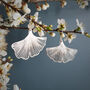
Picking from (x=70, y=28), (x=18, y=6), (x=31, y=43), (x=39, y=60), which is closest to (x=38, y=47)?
(x=31, y=43)

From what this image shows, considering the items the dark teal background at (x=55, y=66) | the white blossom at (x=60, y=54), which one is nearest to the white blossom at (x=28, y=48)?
the white blossom at (x=60, y=54)

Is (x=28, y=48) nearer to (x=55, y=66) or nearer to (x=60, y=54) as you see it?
(x=60, y=54)

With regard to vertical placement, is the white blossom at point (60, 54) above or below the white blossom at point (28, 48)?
below

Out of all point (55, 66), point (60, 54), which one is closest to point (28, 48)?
point (60, 54)

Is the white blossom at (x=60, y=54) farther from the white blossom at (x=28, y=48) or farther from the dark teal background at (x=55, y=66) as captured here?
the dark teal background at (x=55, y=66)

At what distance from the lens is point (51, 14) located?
3.03 metres

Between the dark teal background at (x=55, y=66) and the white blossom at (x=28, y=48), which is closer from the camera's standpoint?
the white blossom at (x=28, y=48)

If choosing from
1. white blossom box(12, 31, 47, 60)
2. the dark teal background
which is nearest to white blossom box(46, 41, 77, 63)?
white blossom box(12, 31, 47, 60)

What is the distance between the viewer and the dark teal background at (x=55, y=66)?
2844 millimetres

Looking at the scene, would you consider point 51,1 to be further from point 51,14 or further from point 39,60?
point 39,60

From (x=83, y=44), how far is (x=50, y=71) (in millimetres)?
677

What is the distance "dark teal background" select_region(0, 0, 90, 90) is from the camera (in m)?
2.84

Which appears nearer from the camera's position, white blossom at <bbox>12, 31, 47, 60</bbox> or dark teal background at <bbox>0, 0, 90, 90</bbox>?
white blossom at <bbox>12, 31, 47, 60</bbox>

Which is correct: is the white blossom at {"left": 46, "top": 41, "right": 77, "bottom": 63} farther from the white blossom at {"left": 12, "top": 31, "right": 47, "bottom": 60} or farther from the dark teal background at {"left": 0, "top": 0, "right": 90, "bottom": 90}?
the dark teal background at {"left": 0, "top": 0, "right": 90, "bottom": 90}
